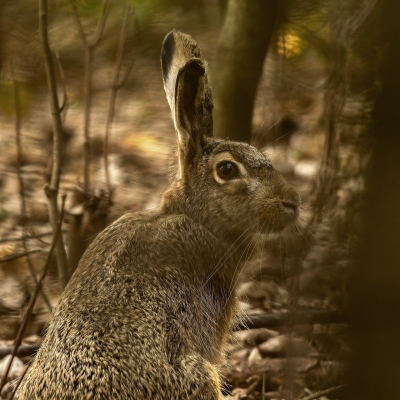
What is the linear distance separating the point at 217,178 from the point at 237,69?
869 mm

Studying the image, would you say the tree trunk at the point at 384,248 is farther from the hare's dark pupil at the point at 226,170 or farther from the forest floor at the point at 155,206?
the hare's dark pupil at the point at 226,170

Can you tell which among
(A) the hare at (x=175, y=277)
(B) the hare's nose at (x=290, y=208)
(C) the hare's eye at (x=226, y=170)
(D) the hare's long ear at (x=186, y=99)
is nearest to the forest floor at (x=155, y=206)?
(B) the hare's nose at (x=290, y=208)

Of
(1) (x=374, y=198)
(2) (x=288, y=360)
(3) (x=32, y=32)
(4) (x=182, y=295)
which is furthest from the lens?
(3) (x=32, y=32)

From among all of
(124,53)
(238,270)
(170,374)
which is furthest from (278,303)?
(124,53)

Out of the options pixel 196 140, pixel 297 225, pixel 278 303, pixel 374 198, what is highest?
pixel 374 198

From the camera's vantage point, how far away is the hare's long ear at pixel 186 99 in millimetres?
2236

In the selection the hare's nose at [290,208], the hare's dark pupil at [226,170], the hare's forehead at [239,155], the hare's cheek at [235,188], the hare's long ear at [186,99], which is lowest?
the hare's nose at [290,208]

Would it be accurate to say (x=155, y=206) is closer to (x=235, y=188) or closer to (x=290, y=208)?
(x=235, y=188)

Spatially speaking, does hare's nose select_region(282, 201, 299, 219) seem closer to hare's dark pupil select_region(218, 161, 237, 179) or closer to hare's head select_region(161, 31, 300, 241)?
hare's head select_region(161, 31, 300, 241)

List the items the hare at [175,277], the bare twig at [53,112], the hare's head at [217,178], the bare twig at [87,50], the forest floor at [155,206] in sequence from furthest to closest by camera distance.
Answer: the bare twig at [87,50], the bare twig at [53,112], the hare's head at [217,178], the hare at [175,277], the forest floor at [155,206]

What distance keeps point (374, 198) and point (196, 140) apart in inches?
67.7

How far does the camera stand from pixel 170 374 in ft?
6.28

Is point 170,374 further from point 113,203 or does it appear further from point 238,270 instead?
point 113,203

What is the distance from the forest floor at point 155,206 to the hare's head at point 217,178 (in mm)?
143
